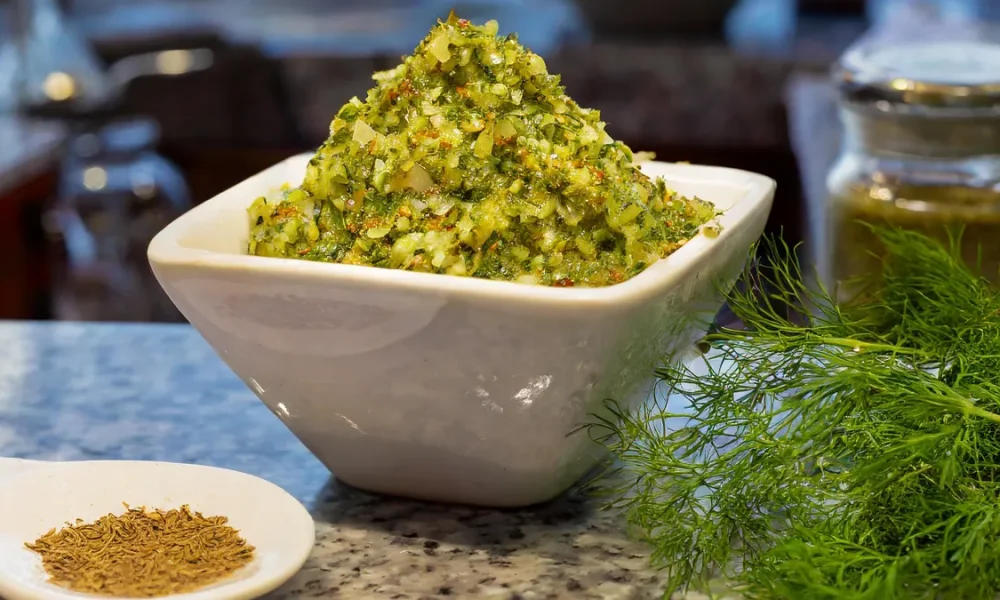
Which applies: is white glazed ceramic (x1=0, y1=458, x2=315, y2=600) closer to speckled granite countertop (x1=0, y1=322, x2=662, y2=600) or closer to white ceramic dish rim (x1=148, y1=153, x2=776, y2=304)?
speckled granite countertop (x1=0, y1=322, x2=662, y2=600)

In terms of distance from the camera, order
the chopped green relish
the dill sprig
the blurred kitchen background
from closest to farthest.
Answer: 1. the dill sprig
2. the chopped green relish
3. the blurred kitchen background

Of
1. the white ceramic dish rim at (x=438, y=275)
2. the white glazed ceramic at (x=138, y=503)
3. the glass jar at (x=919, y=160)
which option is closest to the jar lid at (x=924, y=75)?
the glass jar at (x=919, y=160)

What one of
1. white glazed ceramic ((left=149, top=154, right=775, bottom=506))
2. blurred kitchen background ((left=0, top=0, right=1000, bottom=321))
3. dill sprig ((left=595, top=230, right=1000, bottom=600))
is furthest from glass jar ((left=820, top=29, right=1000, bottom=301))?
blurred kitchen background ((left=0, top=0, right=1000, bottom=321))

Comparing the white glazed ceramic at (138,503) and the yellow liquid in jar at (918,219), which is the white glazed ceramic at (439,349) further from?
the yellow liquid in jar at (918,219)

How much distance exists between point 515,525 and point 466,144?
1.06ft

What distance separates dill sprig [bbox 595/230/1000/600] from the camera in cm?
81

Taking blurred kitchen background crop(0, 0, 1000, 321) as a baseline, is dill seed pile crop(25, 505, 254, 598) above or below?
above

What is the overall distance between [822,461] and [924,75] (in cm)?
80

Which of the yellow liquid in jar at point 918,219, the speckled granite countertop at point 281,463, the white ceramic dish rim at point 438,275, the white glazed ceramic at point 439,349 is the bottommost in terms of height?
the speckled granite countertop at point 281,463

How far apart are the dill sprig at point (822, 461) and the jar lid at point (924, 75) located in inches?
19.7

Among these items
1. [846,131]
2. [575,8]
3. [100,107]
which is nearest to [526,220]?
[846,131]

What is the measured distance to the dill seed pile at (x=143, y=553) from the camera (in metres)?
0.82

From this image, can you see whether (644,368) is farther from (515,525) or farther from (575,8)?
(575,8)

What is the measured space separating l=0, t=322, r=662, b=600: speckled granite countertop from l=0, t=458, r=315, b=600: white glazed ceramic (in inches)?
2.1
